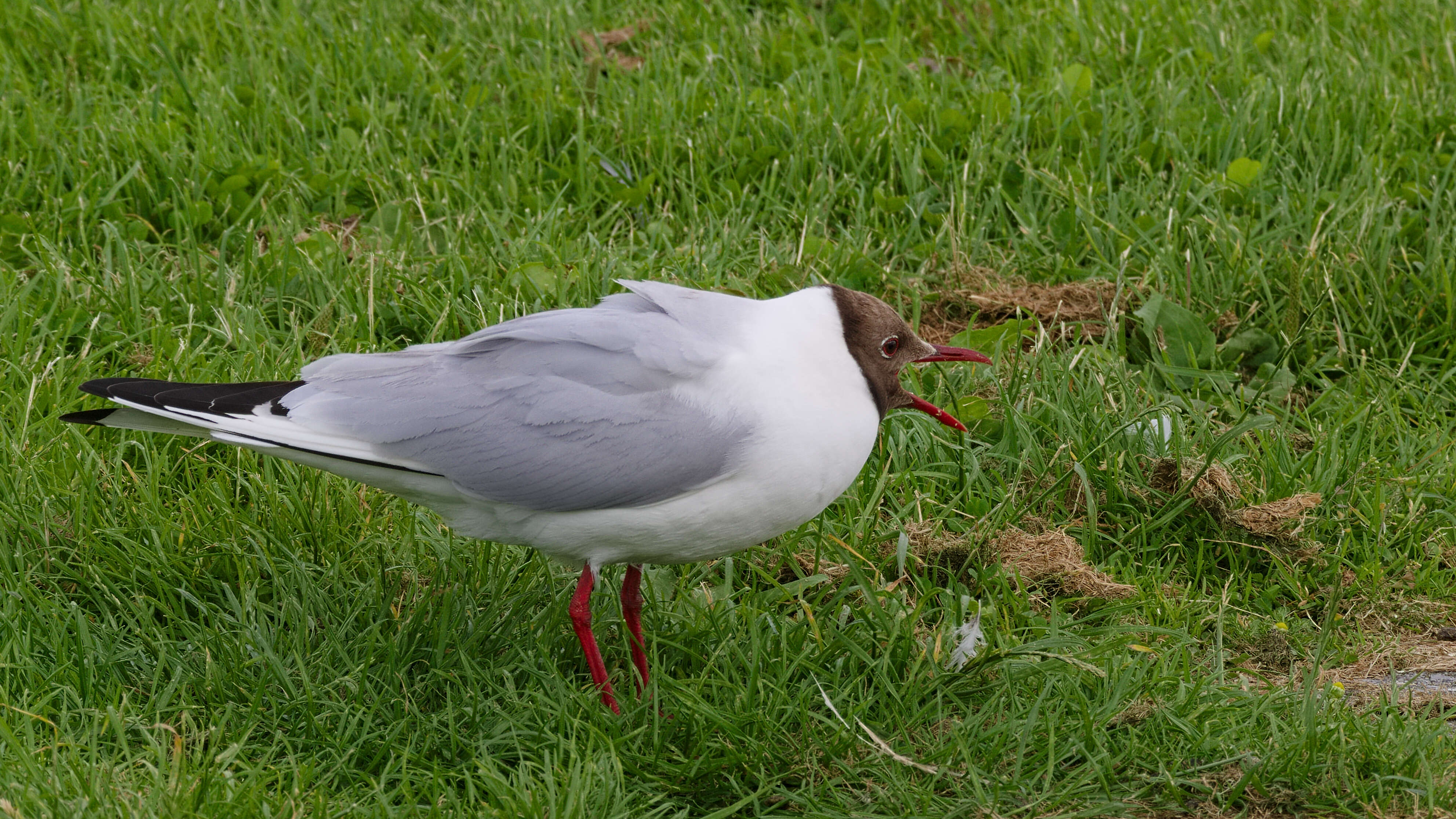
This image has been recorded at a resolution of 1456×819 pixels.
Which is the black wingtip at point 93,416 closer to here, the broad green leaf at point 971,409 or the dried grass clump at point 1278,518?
the broad green leaf at point 971,409

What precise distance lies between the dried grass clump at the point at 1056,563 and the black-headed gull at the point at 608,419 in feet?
2.30

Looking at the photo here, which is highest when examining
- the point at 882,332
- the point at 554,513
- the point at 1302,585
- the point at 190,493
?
the point at 882,332

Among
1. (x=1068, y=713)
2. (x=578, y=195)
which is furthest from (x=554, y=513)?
(x=578, y=195)

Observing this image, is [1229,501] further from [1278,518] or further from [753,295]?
[753,295]

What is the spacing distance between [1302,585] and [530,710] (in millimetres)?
2024

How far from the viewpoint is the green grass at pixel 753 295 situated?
10.2 ft

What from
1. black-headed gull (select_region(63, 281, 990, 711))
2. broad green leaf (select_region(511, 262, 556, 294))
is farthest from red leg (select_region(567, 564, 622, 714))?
broad green leaf (select_region(511, 262, 556, 294))

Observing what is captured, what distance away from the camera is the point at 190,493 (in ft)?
12.8

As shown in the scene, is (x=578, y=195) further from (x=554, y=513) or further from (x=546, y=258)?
(x=554, y=513)

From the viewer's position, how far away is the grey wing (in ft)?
10.0

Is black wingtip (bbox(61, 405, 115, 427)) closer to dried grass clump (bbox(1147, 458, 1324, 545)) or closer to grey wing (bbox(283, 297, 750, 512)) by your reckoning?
grey wing (bbox(283, 297, 750, 512))

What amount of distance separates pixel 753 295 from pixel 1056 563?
1461 mm

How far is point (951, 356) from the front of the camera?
3.40 metres

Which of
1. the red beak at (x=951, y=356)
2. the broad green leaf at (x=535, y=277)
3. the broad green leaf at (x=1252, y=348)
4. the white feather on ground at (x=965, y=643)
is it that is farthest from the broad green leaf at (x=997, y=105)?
the white feather on ground at (x=965, y=643)
